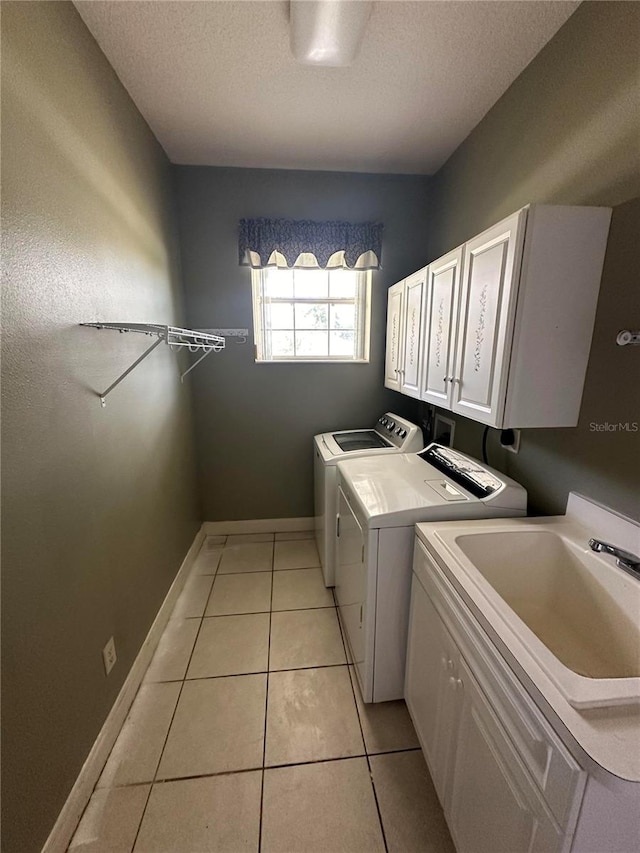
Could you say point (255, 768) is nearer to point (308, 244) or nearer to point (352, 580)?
point (352, 580)

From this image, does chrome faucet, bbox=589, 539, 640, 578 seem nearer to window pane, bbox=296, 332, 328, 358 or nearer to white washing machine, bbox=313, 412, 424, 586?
white washing machine, bbox=313, 412, 424, 586

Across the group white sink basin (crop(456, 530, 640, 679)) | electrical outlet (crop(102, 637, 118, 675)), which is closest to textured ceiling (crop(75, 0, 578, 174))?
white sink basin (crop(456, 530, 640, 679))

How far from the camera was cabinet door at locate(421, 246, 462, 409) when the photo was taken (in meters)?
1.58

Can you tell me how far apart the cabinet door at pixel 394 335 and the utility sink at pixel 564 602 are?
1.30 metres

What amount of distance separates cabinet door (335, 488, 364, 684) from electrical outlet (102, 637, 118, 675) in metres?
1.01

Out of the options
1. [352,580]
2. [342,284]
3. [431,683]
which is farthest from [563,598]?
A: [342,284]

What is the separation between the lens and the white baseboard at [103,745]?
107 cm

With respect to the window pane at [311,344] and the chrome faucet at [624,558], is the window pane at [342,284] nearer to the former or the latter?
the window pane at [311,344]

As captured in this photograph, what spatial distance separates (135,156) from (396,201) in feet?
5.50

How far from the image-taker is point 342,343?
2748 mm

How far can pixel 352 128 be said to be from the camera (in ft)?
6.41

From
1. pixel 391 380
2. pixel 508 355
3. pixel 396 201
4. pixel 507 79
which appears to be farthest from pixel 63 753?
pixel 396 201

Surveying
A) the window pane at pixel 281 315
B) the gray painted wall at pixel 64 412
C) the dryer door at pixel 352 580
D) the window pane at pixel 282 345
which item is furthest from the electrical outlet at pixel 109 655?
the window pane at pixel 281 315

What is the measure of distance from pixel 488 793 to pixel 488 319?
4.58 ft
